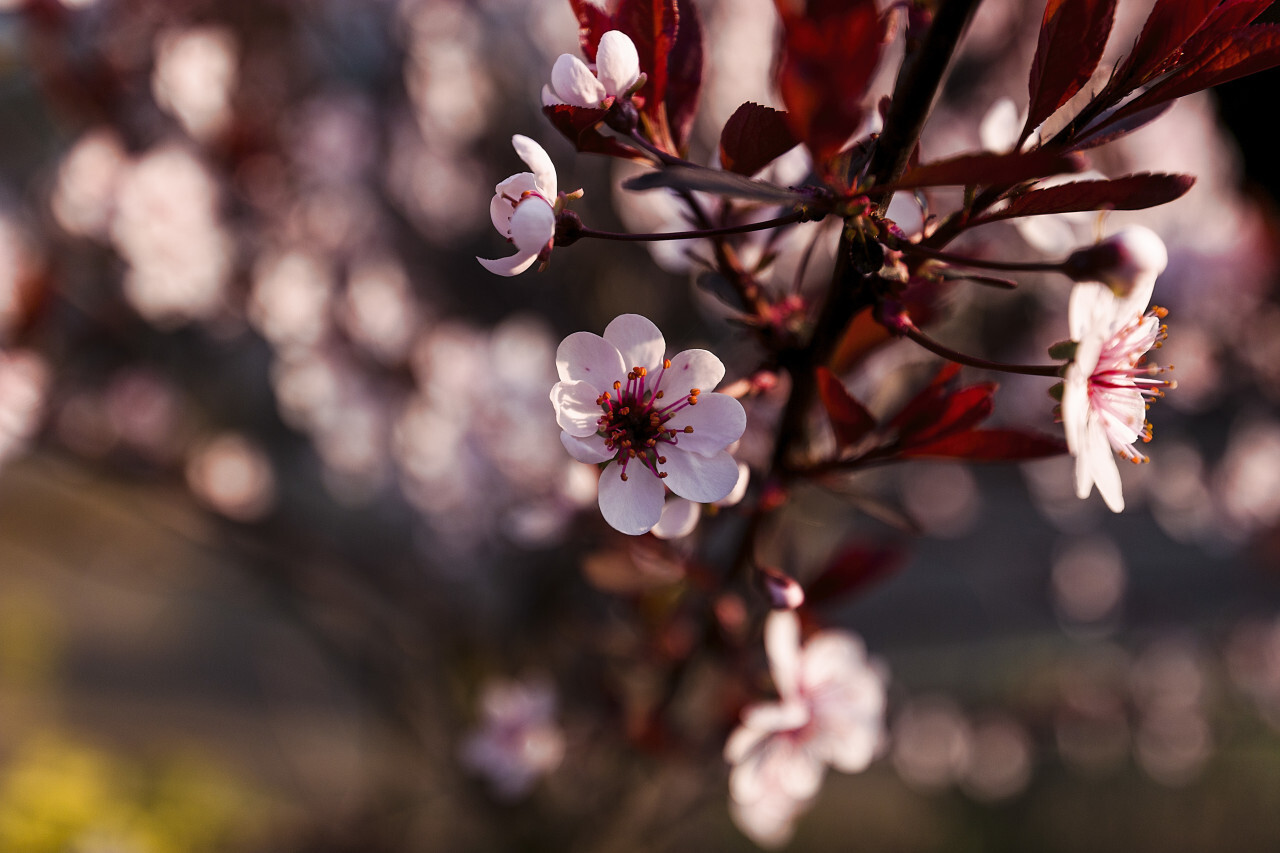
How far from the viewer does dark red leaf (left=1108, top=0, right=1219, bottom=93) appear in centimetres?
42

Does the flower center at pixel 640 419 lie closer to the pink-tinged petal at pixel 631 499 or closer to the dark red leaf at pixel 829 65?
the pink-tinged petal at pixel 631 499

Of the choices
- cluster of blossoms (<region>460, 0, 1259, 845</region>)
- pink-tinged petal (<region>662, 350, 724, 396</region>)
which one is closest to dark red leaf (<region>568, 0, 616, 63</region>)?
cluster of blossoms (<region>460, 0, 1259, 845</region>)

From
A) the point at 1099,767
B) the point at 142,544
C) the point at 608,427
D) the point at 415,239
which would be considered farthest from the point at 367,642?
the point at 1099,767

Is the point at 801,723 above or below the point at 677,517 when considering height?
below

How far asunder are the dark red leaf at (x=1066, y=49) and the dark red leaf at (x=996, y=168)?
115mm

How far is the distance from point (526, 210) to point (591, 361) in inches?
4.5

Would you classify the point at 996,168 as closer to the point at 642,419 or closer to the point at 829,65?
the point at 829,65

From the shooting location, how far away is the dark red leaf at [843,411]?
0.50 meters

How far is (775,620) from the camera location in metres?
0.67

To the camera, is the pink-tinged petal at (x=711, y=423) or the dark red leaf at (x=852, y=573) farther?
the dark red leaf at (x=852, y=573)

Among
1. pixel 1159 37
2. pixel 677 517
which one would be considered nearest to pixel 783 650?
pixel 677 517

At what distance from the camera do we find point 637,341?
49 cm

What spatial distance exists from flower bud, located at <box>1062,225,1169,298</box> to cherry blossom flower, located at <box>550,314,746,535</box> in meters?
0.22

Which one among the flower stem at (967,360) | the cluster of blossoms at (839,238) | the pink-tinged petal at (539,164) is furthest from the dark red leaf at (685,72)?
the flower stem at (967,360)
